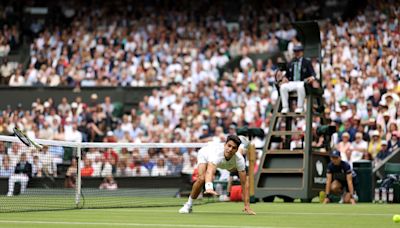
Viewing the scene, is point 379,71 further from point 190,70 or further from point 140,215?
point 140,215

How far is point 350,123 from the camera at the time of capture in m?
27.3

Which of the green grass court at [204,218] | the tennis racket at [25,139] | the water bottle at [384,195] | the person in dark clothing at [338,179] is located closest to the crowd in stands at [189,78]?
the water bottle at [384,195]

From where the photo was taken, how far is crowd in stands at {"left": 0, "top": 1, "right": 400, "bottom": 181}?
26.7 m

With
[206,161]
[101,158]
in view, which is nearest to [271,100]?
[101,158]

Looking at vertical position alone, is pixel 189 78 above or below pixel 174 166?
above

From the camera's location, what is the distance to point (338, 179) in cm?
2325

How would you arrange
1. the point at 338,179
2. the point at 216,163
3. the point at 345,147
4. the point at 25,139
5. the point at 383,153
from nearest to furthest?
the point at 216,163 < the point at 25,139 < the point at 338,179 < the point at 383,153 < the point at 345,147

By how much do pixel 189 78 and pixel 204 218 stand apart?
61.1 feet

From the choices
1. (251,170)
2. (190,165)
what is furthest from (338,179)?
(190,165)

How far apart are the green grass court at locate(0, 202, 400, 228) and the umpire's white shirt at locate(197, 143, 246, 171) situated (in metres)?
0.79

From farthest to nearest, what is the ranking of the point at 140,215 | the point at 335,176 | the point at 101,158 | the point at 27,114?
the point at 27,114, the point at 101,158, the point at 335,176, the point at 140,215

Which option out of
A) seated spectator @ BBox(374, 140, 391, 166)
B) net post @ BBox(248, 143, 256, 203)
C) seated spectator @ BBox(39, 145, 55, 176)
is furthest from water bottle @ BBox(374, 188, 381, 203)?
seated spectator @ BBox(39, 145, 55, 176)

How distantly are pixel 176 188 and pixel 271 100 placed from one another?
6.29 m

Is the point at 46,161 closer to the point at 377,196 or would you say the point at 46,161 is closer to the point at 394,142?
the point at 377,196
